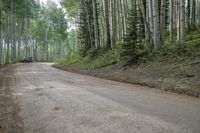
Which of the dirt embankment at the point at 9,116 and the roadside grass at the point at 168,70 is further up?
the roadside grass at the point at 168,70

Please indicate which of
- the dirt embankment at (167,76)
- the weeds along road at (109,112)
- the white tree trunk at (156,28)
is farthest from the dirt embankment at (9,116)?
the white tree trunk at (156,28)

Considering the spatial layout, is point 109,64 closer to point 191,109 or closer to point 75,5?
point 191,109

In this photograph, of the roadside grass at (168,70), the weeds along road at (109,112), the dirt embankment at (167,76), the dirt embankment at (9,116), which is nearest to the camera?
the weeds along road at (109,112)

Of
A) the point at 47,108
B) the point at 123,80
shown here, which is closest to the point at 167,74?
the point at 123,80

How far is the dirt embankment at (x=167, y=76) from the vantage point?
1062cm

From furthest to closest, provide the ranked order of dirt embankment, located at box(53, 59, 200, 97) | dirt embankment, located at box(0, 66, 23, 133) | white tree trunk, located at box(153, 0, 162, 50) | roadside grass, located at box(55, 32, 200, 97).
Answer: white tree trunk, located at box(153, 0, 162, 50), roadside grass, located at box(55, 32, 200, 97), dirt embankment, located at box(53, 59, 200, 97), dirt embankment, located at box(0, 66, 23, 133)

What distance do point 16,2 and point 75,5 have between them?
871cm

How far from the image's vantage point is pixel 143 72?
1453 cm

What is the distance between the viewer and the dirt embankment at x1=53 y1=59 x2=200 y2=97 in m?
10.6

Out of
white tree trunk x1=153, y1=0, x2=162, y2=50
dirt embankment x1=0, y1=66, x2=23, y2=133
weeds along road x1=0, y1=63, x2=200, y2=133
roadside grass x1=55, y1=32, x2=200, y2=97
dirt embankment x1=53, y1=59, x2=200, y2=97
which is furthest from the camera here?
white tree trunk x1=153, y1=0, x2=162, y2=50

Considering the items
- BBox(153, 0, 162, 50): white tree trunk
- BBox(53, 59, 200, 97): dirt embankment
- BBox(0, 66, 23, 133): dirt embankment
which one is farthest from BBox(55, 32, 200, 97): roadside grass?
BBox(0, 66, 23, 133): dirt embankment

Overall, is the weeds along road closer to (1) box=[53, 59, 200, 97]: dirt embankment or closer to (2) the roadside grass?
(1) box=[53, 59, 200, 97]: dirt embankment

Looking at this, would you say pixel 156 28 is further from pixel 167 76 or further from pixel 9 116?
pixel 9 116

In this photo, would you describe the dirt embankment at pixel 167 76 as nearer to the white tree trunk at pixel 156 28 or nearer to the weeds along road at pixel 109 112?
the weeds along road at pixel 109 112
